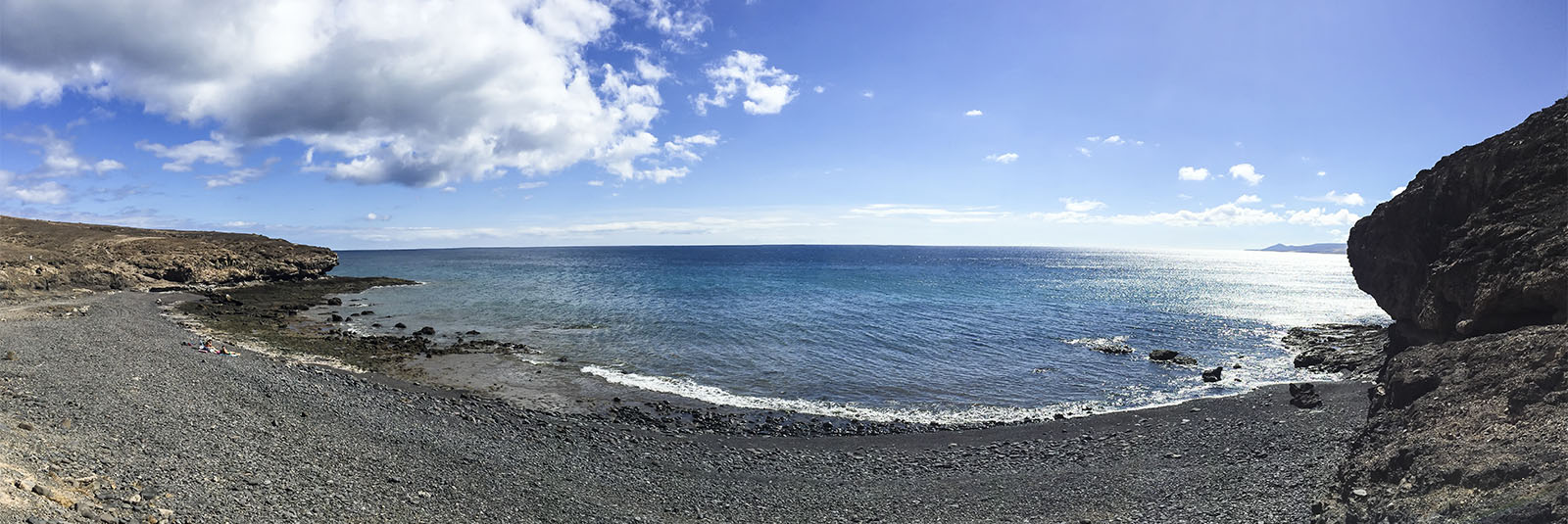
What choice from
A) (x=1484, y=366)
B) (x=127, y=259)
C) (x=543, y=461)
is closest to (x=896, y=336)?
(x=543, y=461)

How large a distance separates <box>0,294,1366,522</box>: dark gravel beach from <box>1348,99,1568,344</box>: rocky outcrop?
15.0 ft

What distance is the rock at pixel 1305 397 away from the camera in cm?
2172

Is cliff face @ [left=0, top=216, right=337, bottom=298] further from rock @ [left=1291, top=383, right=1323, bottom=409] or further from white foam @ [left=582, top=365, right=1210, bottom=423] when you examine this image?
rock @ [left=1291, top=383, right=1323, bottom=409]

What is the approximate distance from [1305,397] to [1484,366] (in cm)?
1349

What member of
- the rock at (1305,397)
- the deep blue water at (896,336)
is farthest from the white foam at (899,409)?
the rock at (1305,397)

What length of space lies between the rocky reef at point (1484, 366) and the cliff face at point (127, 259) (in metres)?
70.7

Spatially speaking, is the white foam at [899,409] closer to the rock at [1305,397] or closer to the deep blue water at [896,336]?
the deep blue water at [896,336]

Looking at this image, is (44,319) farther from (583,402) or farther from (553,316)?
(583,402)

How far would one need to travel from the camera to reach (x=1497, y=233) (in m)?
14.9

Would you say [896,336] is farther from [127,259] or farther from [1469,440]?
[127,259]

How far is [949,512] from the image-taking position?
13.8 m

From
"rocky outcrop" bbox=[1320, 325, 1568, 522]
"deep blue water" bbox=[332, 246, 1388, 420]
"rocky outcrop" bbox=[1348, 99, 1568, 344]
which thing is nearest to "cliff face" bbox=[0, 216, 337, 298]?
"deep blue water" bbox=[332, 246, 1388, 420]

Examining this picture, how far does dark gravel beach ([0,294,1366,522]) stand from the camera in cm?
1236

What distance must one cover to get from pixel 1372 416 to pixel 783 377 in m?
19.9
